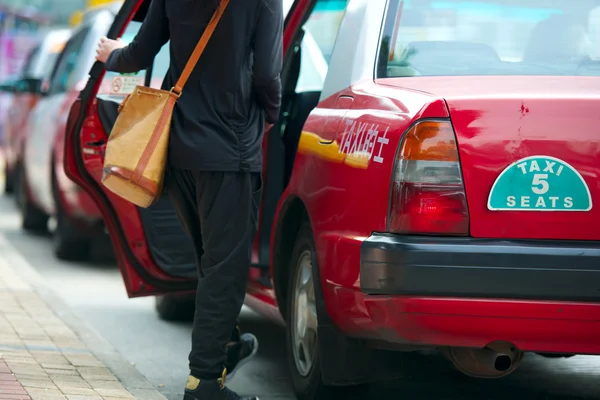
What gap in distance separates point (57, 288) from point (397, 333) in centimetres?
498

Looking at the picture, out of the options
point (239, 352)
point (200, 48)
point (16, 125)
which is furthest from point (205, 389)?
point (16, 125)

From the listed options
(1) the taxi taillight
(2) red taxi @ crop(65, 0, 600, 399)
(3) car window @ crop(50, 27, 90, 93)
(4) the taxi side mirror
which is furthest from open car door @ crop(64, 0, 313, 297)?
(4) the taxi side mirror

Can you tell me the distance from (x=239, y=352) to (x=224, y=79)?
1182 millimetres

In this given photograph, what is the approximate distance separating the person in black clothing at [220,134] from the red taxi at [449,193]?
11.5 inches

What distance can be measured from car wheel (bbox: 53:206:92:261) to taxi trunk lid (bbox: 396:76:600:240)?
6.28m

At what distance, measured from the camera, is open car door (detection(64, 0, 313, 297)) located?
568 cm

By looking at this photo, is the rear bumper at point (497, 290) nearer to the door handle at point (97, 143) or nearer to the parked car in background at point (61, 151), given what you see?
the door handle at point (97, 143)

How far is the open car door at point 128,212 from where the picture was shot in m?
5.69

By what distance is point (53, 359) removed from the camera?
17.7 feet

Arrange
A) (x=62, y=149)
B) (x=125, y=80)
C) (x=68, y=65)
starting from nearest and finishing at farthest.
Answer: (x=125, y=80) → (x=62, y=149) → (x=68, y=65)

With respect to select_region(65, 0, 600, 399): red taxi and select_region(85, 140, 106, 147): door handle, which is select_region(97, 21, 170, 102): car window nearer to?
select_region(85, 140, 106, 147): door handle

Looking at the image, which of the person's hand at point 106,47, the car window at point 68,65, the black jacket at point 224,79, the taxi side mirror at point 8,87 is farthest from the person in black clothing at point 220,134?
the taxi side mirror at point 8,87

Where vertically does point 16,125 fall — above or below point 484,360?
below

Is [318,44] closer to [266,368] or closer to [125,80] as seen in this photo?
[125,80]
